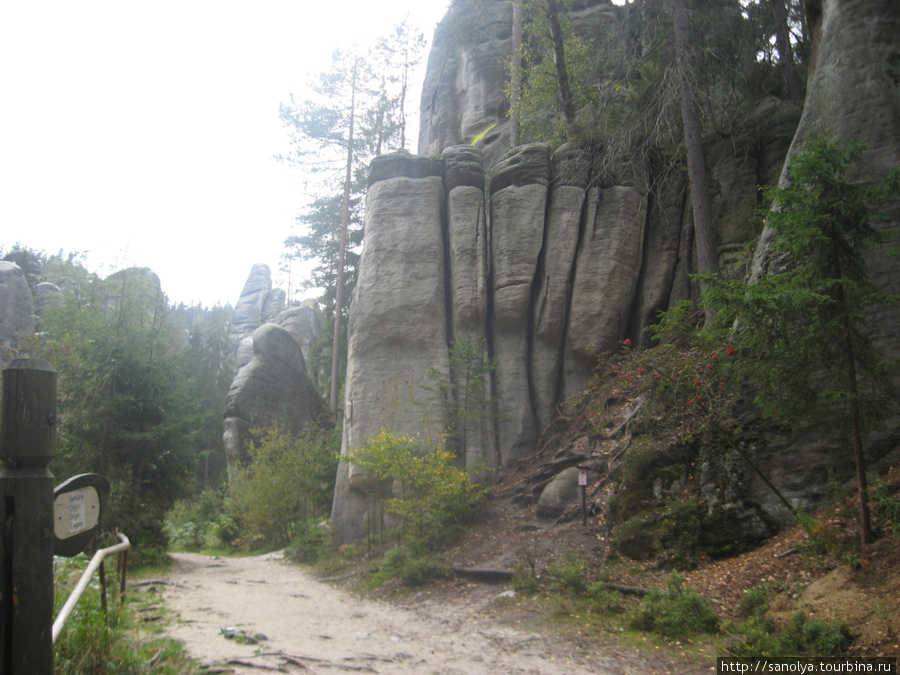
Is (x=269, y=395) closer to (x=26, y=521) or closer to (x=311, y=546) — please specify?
(x=311, y=546)

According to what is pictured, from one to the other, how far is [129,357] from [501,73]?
820 inches

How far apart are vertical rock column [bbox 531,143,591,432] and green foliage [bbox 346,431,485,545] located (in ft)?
13.3

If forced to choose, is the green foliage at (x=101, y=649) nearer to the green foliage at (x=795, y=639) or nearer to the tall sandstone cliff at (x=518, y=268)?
the green foliage at (x=795, y=639)

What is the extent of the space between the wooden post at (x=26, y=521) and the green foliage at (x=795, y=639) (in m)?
5.62

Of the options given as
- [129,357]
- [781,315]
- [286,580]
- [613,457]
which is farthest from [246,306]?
[781,315]

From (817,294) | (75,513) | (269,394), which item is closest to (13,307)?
(269,394)

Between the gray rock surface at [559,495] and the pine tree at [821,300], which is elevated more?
the pine tree at [821,300]

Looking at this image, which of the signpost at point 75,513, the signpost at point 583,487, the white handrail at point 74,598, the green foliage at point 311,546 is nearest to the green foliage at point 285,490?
the green foliage at point 311,546

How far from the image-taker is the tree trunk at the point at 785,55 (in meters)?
16.1

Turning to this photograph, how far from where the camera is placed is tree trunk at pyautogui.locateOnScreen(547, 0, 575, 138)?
57.6ft

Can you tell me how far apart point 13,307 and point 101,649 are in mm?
32684

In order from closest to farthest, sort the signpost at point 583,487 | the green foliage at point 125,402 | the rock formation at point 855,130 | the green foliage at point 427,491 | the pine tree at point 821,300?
the pine tree at point 821,300 → the rock formation at point 855,130 → the signpost at point 583,487 → the green foliage at point 427,491 → the green foliage at point 125,402

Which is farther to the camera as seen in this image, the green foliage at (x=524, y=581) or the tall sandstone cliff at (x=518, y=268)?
the tall sandstone cliff at (x=518, y=268)

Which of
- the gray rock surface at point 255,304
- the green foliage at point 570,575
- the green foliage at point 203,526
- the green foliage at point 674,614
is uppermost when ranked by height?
the gray rock surface at point 255,304
